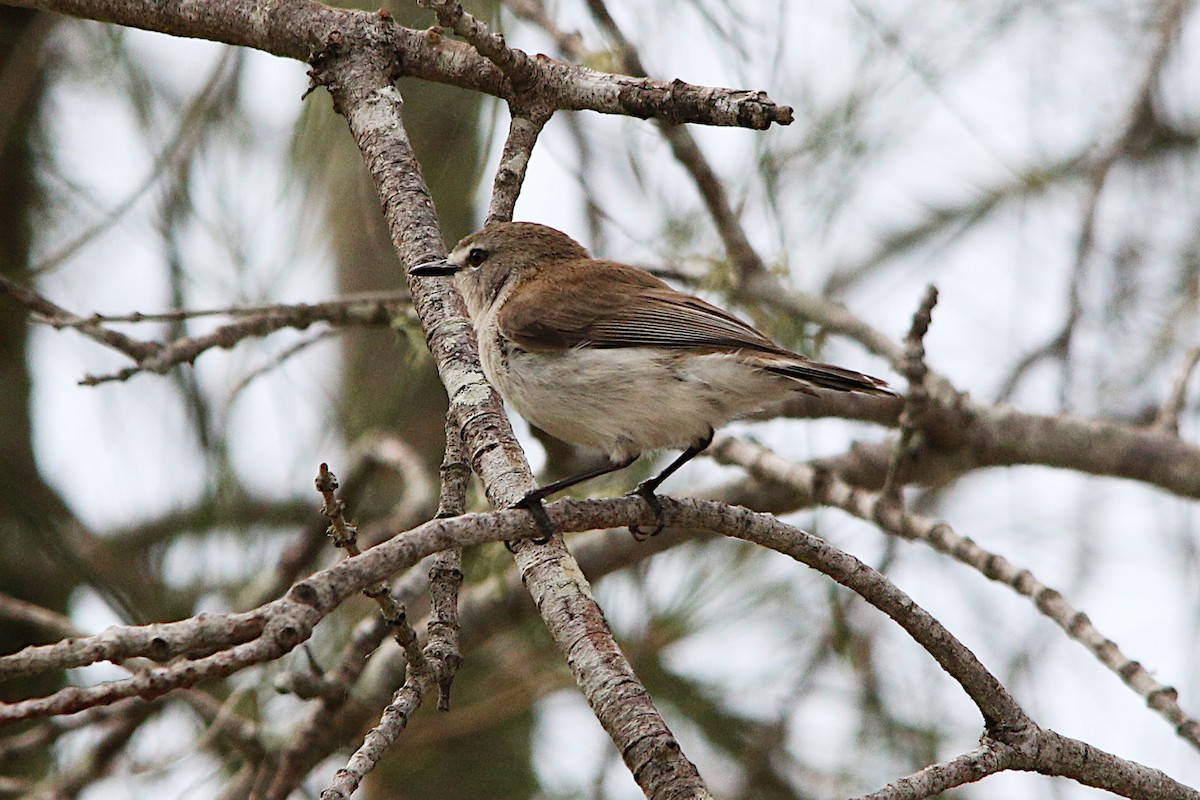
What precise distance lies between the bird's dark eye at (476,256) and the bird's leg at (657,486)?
859 mm

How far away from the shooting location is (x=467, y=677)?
451cm

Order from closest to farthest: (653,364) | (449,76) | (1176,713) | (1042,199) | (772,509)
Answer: (1176,713) → (449,76) → (653,364) → (772,509) → (1042,199)

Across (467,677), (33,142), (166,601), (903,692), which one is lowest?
(903,692)

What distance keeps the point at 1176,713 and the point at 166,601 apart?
304 cm

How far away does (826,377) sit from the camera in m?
2.70

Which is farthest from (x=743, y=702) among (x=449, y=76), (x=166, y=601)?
(x=449, y=76)

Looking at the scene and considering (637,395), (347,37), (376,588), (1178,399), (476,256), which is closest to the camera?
(376,588)

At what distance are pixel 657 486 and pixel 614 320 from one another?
0.57 meters

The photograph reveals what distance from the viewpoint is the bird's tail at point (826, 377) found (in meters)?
2.63

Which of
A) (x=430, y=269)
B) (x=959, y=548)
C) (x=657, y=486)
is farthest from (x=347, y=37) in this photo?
(x=959, y=548)

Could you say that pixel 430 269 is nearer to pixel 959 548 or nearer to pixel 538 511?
pixel 538 511

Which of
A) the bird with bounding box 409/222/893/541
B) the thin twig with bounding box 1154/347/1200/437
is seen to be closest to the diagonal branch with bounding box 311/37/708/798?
the bird with bounding box 409/222/893/541

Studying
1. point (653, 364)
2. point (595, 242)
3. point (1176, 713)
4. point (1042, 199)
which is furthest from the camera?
point (1042, 199)

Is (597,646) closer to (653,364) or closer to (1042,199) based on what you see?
(653,364)
